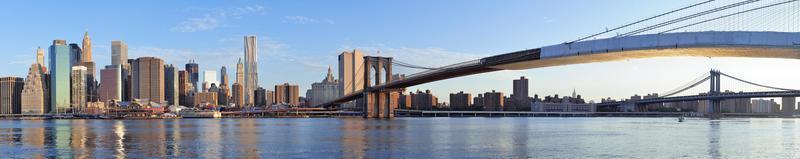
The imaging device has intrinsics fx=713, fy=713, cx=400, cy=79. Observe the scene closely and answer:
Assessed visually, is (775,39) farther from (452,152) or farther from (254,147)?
(254,147)

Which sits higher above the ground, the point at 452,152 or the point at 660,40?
the point at 660,40

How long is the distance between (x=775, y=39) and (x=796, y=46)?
40.9 inches

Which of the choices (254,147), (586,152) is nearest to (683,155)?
(586,152)

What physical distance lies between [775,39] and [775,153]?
5.76 meters

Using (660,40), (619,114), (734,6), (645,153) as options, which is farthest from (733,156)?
(619,114)

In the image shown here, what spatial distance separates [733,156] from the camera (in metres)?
29.0

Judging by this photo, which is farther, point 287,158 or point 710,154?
point 710,154

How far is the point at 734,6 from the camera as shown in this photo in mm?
33312

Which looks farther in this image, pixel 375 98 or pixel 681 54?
pixel 375 98

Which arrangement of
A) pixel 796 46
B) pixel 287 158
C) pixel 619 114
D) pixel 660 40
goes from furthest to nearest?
pixel 619 114 < pixel 660 40 < pixel 796 46 < pixel 287 158

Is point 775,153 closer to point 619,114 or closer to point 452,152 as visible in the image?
point 452,152

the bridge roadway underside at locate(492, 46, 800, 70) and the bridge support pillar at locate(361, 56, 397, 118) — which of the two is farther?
the bridge support pillar at locate(361, 56, 397, 118)

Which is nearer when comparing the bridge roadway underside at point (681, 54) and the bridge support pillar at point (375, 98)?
the bridge roadway underside at point (681, 54)

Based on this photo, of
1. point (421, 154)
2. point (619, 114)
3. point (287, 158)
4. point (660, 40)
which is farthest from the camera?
point (619, 114)
